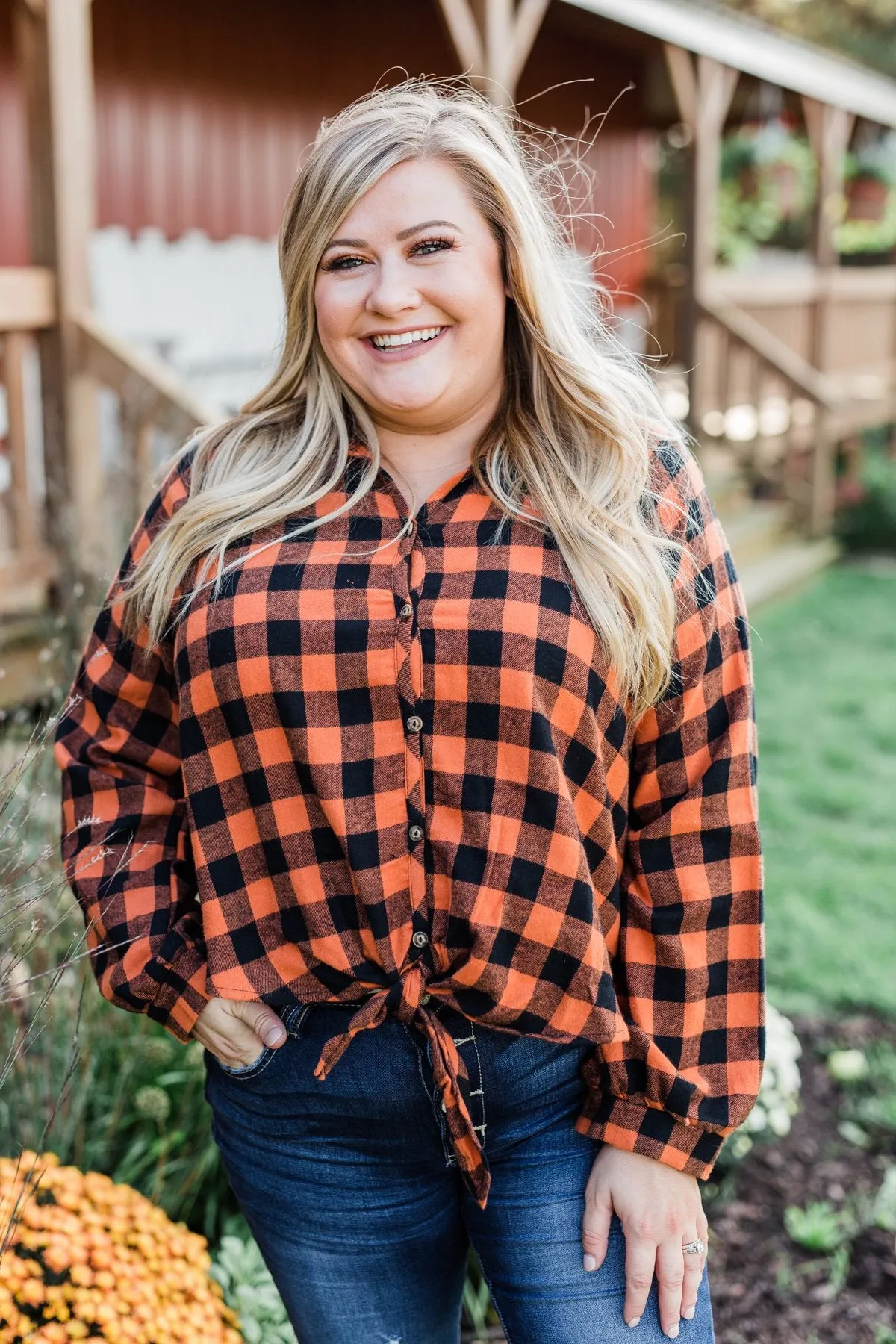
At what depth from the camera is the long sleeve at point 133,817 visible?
1834mm

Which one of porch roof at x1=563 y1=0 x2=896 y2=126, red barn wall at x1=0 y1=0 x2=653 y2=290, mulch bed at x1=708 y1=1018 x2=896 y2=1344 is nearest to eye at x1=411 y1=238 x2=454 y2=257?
mulch bed at x1=708 y1=1018 x2=896 y2=1344

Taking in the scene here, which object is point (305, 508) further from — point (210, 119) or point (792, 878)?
point (210, 119)

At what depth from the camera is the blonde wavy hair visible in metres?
1.71

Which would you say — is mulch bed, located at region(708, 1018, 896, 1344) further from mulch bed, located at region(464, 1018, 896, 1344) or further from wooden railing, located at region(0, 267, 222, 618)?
wooden railing, located at region(0, 267, 222, 618)

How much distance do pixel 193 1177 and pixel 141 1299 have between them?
74 centimetres

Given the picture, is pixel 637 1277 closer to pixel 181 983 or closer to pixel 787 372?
pixel 181 983

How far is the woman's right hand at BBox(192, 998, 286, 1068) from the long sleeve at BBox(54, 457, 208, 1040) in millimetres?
47

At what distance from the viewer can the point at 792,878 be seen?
509 cm

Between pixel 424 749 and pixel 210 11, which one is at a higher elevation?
pixel 210 11

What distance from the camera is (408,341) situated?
178 cm

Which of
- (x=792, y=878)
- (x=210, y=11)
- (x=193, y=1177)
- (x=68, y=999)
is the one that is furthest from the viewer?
(x=210, y=11)

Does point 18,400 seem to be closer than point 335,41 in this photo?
Yes

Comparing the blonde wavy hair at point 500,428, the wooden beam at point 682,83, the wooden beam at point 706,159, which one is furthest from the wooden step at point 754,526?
the blonde wavy hair at point 500,428

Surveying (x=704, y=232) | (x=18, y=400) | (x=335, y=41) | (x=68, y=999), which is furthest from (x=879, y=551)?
(x=68, y=999)
